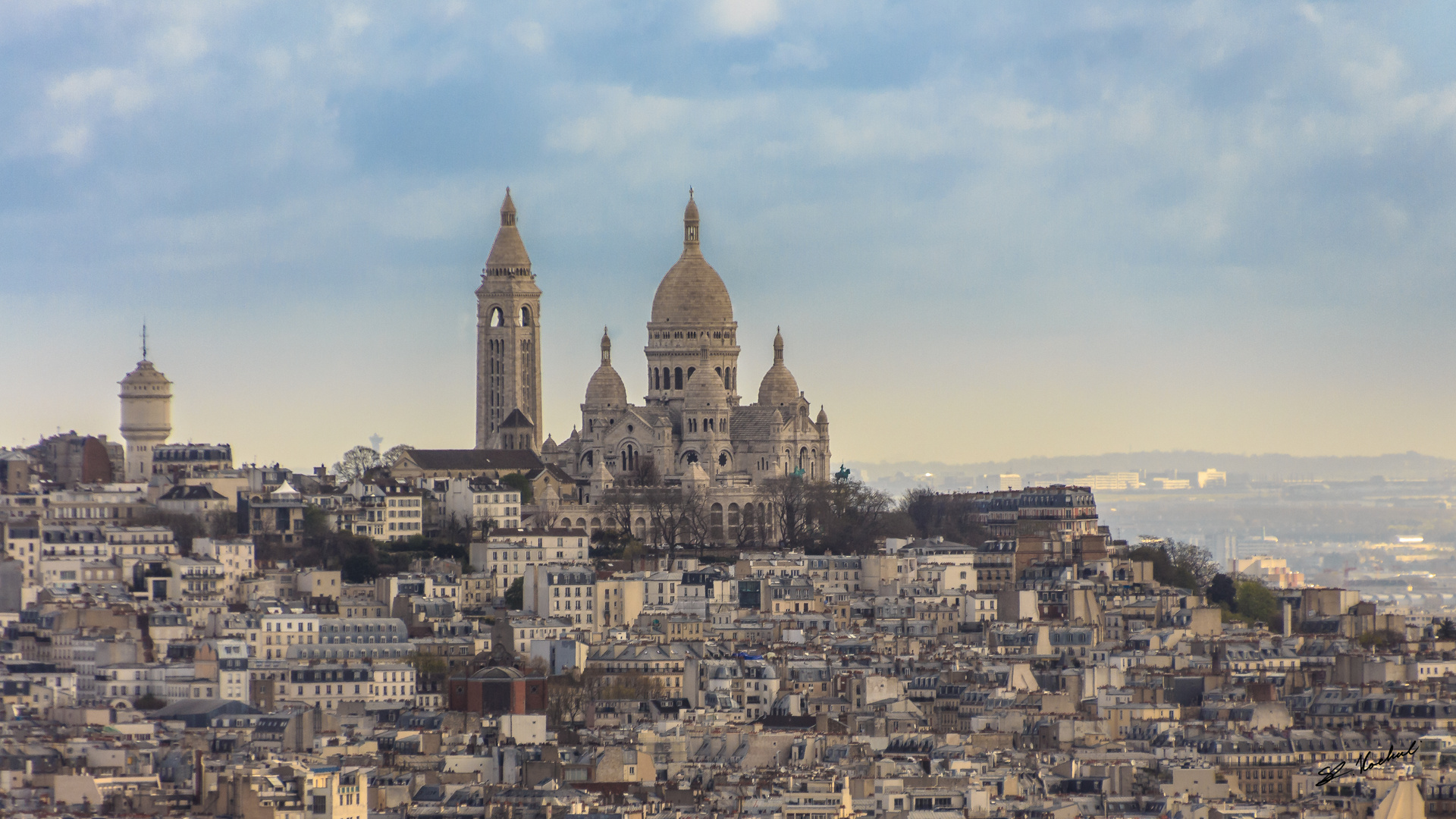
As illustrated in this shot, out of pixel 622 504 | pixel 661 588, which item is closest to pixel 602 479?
pixel 622 504

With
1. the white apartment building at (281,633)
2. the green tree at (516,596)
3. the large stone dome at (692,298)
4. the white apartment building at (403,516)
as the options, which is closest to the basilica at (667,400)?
the large stone dome at (692,298)

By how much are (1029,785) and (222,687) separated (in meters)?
24.1

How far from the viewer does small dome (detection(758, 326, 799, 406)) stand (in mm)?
145375

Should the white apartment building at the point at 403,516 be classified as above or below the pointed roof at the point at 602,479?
below

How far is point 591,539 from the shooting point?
12694 centimetres

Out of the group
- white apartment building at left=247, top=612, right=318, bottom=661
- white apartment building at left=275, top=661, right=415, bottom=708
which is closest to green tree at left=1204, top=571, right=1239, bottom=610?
white apartment building at left=247, top=612, right=318, bottom=661

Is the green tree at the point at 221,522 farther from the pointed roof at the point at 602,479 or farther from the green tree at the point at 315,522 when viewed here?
the pointed roof at the point at 602,479

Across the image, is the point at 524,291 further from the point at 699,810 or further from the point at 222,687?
the point at 699,810

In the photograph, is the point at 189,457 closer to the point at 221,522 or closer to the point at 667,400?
the point at 221,522

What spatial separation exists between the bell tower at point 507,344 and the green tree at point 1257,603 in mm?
31239

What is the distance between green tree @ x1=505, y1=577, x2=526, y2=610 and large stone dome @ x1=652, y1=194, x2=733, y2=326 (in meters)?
32.2

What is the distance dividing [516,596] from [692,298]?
3400cm

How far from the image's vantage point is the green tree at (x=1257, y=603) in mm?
125000

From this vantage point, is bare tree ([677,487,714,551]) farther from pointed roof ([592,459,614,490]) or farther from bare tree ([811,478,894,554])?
bare tree ([811,478,894,554])
